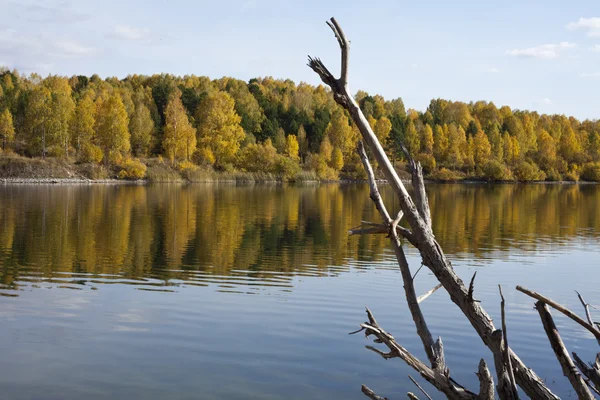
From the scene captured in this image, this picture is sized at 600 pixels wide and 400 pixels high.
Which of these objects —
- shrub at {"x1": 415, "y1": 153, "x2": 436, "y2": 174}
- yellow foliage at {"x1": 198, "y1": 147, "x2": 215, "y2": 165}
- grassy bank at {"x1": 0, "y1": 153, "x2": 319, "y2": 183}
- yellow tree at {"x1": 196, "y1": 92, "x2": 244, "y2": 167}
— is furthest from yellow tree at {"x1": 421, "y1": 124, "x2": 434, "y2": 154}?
yellow foliage at {"x1": 198, "y1": 147, "x2": 215, "y2": 165}

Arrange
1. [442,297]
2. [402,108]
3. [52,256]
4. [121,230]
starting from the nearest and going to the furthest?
[442,297] < [52,256] < [121,230] < [402,108]

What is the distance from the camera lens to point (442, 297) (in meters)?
15.6

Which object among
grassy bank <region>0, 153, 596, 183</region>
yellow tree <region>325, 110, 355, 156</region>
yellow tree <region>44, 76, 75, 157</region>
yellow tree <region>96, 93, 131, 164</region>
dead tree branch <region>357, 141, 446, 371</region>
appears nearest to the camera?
dead tree branch <region>357, 141, 446, 371</region>

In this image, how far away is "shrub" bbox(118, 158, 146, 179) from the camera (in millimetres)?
93750

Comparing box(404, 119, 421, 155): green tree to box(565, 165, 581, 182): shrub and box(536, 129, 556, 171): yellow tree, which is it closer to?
box(536, 129, 556, 171): yellow tree

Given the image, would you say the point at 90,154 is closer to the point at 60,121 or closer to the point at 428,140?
the point at 60,121

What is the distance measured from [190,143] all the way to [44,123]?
1999 centimetres

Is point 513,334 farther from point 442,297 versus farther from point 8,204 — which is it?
→ point 8,204

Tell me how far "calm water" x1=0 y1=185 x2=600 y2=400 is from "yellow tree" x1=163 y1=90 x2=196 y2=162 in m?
67.6

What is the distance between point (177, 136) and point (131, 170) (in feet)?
30.1

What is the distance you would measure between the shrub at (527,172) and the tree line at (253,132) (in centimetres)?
20

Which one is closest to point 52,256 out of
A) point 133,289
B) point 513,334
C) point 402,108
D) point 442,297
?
point 133,289

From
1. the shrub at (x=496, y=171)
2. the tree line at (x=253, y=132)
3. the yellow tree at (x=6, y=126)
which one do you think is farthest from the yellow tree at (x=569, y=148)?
the yellow tree at (x=6, y=126)

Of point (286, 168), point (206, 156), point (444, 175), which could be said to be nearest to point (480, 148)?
point (444, 175)
